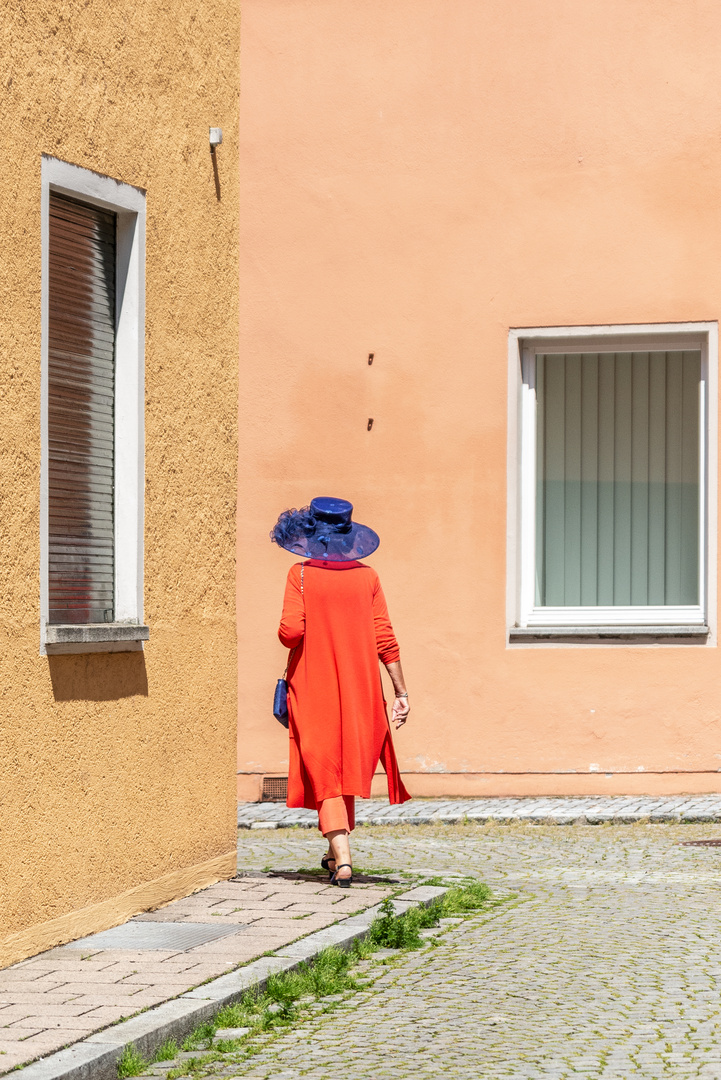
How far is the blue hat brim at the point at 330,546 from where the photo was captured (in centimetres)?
916

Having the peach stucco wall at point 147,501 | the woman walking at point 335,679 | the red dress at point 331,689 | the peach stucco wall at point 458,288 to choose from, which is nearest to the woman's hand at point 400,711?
the woman walking at point 335,679

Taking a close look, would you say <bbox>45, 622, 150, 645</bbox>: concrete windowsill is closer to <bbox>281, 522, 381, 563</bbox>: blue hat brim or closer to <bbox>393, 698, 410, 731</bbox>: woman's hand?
<bbox>281, 522, 381, 563</bbox>: blue hat brim

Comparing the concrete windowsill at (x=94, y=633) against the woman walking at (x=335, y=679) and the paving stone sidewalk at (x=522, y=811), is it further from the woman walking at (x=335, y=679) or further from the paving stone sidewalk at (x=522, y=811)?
the paving stone sidewalk at (x=522, y=811)

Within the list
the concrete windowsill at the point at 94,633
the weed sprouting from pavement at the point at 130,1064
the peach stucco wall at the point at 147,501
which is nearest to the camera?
the weed sprouting from pavement at the point at 130,1064

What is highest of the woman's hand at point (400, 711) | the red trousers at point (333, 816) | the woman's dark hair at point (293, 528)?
the woman's dark hair at point (293, 528)

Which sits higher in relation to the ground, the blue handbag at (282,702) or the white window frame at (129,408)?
the white window frame at (129,408)

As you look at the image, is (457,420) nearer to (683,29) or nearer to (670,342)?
(670,342)

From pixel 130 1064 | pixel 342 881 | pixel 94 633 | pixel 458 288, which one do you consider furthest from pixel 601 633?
pixel 130 1064

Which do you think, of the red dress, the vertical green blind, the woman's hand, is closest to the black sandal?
the red dress

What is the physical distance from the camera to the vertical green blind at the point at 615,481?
1418 centimetres

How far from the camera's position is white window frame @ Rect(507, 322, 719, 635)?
44.9 feet

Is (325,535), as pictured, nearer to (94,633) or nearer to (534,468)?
(94,633)

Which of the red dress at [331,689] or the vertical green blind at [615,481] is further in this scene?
the vertical green blind at [615,481]

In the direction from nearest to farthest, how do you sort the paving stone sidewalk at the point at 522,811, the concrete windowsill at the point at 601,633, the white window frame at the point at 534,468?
the paving stone sidewalk at the point at 522,811 < the concrete windowsill at the point at 601,633 < the white window frame at the point at 534,468
